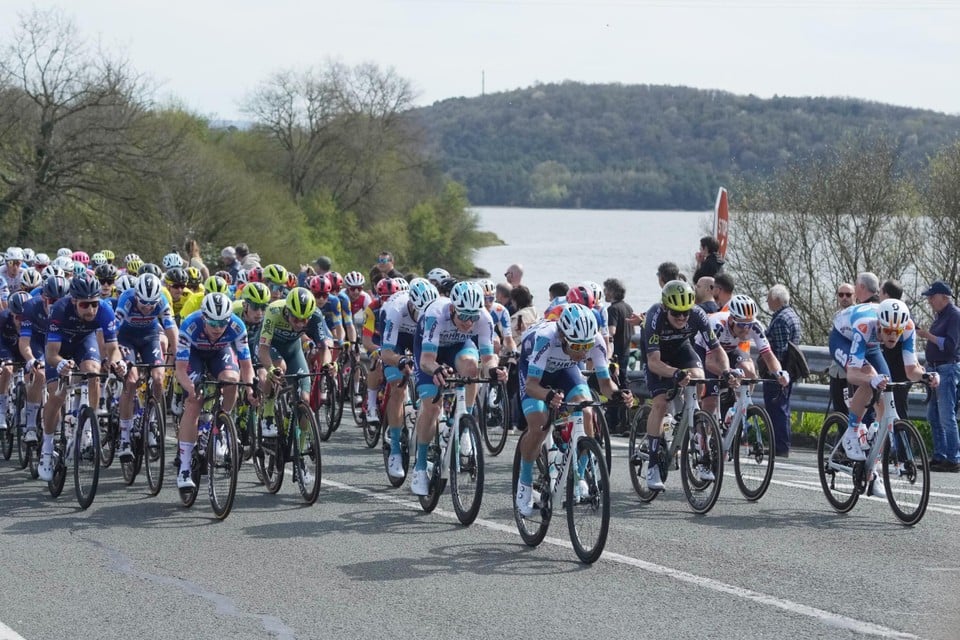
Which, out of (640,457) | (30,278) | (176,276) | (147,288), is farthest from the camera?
(30,278)

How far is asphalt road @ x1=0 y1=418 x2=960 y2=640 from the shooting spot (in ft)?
23.4

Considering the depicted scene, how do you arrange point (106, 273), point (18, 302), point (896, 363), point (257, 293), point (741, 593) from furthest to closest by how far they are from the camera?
point (106, 273)
point (18, 302)
point (896, 363)
point (257, 293)
point (741, 593)

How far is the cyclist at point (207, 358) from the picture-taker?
34.8 ft

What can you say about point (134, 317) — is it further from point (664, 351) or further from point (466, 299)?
point (664, 351)

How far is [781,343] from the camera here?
1402 centimetres

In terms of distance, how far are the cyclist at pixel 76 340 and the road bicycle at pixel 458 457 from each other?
303cm

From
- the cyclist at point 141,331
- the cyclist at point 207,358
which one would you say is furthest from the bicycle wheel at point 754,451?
→ the cyclist at point 141,331

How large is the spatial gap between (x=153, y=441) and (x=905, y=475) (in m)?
6.52

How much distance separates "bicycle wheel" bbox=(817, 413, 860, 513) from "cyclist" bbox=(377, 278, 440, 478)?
3.53m

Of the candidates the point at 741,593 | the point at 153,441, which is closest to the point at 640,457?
the point at 741,593

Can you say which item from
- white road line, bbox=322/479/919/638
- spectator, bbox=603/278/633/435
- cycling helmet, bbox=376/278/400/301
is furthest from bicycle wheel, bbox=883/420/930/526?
cycling helmet, bbox=376/278/400/301

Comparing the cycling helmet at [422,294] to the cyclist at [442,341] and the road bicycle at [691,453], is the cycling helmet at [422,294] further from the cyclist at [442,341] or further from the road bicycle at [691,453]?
the road bicycle at [691,453]

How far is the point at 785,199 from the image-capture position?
35.9 m

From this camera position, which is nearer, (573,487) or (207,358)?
Result: (573,487)
